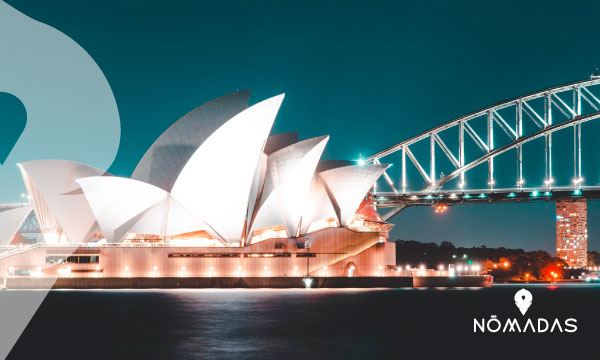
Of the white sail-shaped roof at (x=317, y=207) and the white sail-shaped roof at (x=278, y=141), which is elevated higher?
the white sail-shaped roof at (x=278, y=141)

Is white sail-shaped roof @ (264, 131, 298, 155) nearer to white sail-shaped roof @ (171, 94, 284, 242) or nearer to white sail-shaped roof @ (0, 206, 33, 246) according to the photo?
white sail-shaped roof @ (171, 94, 284, 242)

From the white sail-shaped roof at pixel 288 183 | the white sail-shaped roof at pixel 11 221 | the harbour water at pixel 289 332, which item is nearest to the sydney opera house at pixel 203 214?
the white sail-shaped roof at pixel 288 183

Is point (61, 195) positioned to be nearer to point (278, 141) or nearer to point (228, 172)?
point (228, 172)

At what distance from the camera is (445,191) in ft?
333

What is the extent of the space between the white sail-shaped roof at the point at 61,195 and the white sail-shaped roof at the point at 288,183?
57.6 feet

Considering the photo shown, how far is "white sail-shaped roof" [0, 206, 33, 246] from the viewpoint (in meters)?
82.5

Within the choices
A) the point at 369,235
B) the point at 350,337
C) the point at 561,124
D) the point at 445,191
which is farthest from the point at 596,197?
the point at 350,337

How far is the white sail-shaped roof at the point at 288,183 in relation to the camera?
68.2 metres

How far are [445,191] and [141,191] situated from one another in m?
46.9

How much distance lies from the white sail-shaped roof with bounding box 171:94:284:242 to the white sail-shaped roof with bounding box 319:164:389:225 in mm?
10063

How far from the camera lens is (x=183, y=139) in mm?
71812

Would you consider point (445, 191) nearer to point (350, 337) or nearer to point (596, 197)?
point (596, 197)

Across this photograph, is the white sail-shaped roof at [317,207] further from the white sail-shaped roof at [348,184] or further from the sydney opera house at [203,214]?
the white sail-shaped roof at [348,184]

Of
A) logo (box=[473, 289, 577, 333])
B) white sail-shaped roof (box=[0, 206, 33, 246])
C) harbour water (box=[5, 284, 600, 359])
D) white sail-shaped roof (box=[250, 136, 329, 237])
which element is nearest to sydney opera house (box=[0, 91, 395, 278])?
white sail-shaped roof (box=[250, 136, 329, 237])
